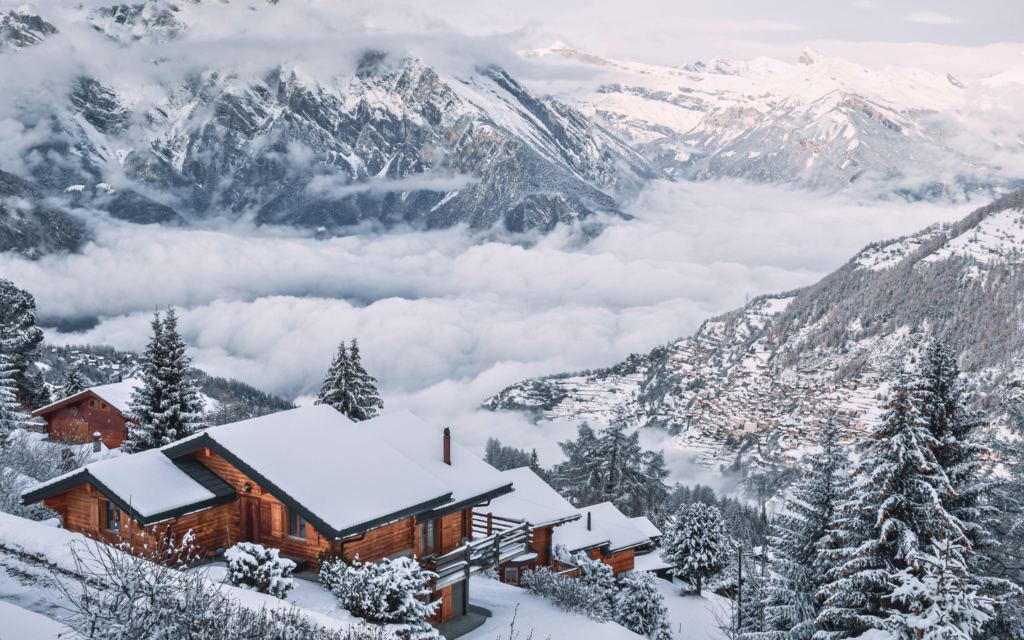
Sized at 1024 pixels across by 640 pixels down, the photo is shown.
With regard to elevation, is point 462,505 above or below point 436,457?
below

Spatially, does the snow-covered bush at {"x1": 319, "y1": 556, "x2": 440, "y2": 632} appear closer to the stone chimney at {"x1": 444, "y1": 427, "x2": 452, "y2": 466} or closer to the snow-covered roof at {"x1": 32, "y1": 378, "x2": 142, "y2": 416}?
the stone chimney at {"x1": 444, "y1": 427, "x2": 452, "y2": 466}

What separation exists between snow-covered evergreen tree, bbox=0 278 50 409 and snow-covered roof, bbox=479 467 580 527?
124 ft

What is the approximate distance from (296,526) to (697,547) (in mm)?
34479

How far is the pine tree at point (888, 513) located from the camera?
17.5m

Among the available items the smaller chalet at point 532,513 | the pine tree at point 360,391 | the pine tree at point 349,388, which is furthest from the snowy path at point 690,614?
the pine tree at point 349,388

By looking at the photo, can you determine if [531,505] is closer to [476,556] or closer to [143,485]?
[476,556]

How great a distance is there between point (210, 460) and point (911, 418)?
66.8 feet

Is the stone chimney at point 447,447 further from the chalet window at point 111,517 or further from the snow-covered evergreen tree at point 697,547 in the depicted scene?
the snow-covered evergreen tree at point 697,547

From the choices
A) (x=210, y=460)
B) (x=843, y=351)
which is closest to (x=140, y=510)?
(x=210, y=460)

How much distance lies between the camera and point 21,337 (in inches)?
2010

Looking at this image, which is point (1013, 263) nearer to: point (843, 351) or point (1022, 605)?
point (843, 351)

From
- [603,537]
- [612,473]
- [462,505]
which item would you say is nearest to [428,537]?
[462,505]

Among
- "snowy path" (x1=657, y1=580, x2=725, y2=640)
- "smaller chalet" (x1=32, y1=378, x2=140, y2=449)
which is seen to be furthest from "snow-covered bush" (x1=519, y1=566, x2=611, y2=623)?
"smaller chalet" (x1=32, y1=378, x2=140, y2=449)

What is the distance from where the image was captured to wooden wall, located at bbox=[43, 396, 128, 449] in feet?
159
